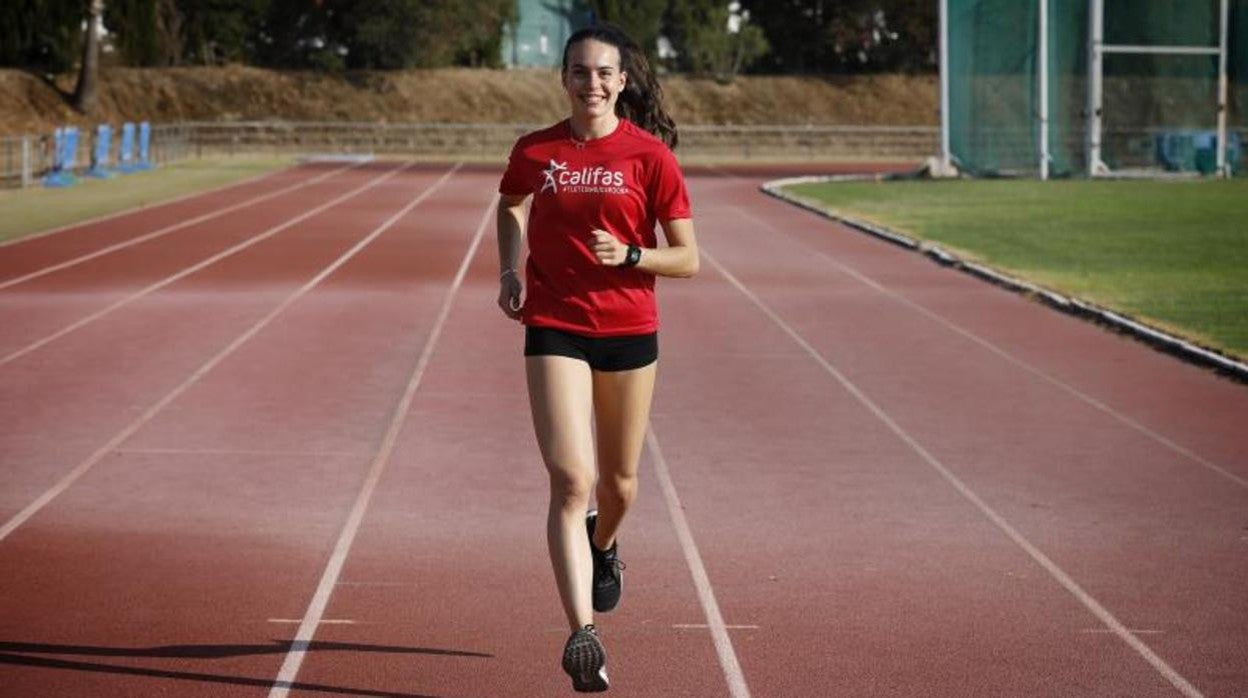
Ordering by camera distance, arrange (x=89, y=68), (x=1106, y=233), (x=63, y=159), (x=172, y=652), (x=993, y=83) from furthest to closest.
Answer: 1. (x=89, y=68)
2. (x=993, y=83)
3. (x=63, y=159)
4. (x=1106, y=233)
5. (x=172, y=652)

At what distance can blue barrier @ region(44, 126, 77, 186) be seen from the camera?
147 ft

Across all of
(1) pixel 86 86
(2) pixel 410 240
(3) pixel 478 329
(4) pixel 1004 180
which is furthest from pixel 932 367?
(1) pixel 86 86

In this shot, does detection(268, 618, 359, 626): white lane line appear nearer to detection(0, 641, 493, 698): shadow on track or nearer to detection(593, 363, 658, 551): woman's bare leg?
detection(0, 641, 493, 698): shadow on track

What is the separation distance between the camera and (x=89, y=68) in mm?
73812

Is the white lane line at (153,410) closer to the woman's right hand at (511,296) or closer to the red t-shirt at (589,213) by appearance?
the woman's right hand at (511,296)

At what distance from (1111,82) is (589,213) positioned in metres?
44.2

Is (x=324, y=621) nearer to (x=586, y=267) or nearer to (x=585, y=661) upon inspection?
(x=585, y=661)

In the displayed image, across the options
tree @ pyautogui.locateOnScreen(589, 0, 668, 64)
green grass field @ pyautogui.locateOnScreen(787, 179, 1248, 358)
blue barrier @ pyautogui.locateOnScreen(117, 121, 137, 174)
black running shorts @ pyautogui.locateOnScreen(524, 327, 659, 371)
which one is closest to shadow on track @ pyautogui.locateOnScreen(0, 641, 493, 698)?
black running shorts @ pyautogui.locateOnScreen(524, 327, 659, 371)

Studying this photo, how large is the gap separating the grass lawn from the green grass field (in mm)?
12073

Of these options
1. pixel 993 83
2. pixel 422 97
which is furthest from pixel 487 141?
pixel 993 83

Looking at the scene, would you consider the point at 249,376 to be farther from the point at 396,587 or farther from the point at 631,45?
the point at 631,45

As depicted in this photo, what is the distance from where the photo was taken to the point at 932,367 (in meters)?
16.2

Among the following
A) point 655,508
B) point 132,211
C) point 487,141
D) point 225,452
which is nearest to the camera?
point 655,508

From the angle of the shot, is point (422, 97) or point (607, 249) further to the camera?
point (422, 97)
